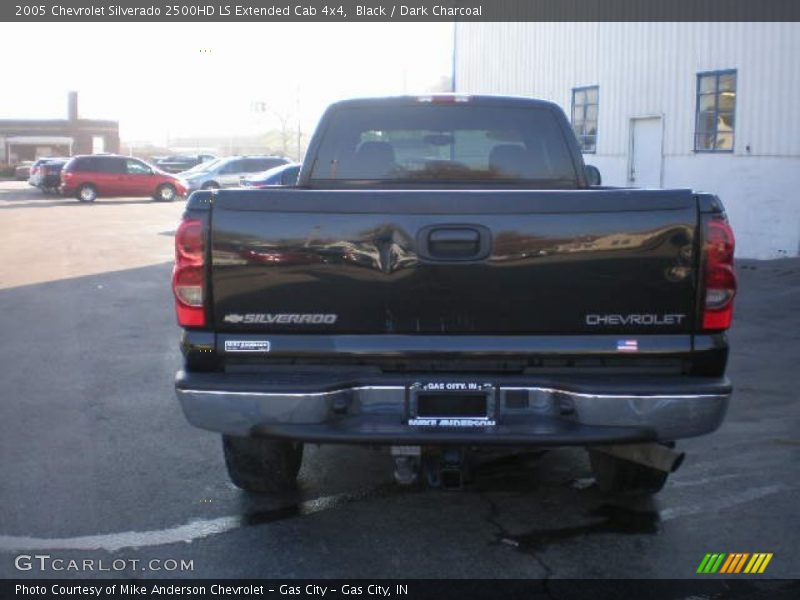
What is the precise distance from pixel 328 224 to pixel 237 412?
2.86 feet

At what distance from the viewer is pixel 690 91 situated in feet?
59.2

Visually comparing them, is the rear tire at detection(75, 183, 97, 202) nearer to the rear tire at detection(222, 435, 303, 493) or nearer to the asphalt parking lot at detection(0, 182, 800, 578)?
the asphalt parking lot at detection(0, 182, 800, 578)

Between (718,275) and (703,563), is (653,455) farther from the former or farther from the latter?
(718,275)

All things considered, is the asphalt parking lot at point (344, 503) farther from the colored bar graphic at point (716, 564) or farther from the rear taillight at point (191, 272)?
the rear taillight at point (191, 272)

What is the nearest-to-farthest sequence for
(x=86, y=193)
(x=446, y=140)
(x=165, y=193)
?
(x=446, y=140) → (x=86, y=193) → (x=165, y=193)

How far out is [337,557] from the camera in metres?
4.56

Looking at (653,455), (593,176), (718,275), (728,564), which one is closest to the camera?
(718,275)

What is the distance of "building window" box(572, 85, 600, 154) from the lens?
21.3 m

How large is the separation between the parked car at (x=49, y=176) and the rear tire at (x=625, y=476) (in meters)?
37.1

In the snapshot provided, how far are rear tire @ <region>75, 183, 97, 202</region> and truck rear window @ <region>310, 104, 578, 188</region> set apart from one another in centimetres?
3194

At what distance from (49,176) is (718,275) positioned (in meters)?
38.6

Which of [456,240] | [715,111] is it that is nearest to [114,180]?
[715,111]

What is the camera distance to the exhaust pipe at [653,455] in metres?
4.55

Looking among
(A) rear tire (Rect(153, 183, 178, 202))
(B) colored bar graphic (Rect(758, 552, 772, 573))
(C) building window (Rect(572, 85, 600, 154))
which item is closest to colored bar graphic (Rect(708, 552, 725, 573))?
(B) colored bar graphic (Rect(758, 552, 772, 573))
